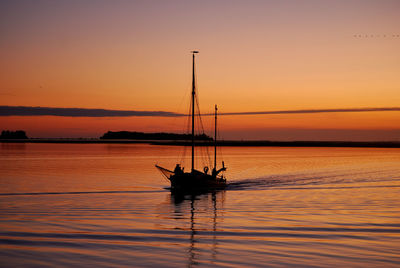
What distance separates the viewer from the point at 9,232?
2147 cm

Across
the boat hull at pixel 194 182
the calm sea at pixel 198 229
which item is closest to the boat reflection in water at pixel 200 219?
the calm sea at pixel 198 229

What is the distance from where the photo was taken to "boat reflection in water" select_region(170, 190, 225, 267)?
17.8 m

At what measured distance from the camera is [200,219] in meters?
28.2

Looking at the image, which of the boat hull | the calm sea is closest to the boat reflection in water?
the calm sea

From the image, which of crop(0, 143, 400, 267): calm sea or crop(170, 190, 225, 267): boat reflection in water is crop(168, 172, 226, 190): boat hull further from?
crop(0, 143, 400, 267): calm sea

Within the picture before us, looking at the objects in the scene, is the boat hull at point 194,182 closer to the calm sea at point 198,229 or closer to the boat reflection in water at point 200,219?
the boat reflection in water at point 200,219

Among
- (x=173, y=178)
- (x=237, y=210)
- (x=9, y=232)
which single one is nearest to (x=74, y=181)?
(x=173, y=178)

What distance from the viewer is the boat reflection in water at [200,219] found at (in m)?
17.8

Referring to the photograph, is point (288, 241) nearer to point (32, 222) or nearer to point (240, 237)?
point (240, 237)

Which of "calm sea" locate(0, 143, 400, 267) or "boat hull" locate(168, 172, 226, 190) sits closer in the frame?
"calm sea" locate(0, 143, 400, 267)

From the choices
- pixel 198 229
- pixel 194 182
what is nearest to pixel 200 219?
pixel 198 229

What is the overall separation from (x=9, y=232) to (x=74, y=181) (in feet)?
113

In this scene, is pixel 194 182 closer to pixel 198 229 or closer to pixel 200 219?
pixel 200 219

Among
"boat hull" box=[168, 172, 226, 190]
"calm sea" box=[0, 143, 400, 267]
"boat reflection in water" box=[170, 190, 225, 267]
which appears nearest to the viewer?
"calm sea" box=[0, 143, 400, 267]
